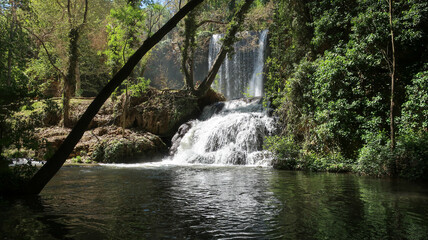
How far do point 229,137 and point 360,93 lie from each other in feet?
22.8

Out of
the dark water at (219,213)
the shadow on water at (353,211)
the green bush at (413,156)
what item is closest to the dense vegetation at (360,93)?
the green bush at (413,156)

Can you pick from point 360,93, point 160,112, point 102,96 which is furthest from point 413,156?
point 160,112

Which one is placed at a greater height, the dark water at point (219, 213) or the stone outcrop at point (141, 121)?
the stone outcrop at point (141, 121)

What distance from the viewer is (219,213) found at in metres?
4.24

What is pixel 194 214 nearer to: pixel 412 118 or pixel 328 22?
pixel 412 118

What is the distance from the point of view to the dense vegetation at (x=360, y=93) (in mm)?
8742

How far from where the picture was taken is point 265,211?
14.3 feet

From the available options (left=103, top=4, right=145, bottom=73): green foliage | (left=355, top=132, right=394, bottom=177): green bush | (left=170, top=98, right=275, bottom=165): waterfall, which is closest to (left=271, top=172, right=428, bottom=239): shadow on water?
(left=355, top=132, right=394, bottom=177): green bush

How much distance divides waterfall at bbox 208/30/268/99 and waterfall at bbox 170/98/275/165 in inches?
292

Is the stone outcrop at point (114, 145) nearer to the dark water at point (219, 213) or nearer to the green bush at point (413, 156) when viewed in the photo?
the dark water at point (219, 213)

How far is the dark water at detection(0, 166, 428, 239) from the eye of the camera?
10.7ft

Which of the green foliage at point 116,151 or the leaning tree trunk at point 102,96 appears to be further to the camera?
the green foliage at point 116,151

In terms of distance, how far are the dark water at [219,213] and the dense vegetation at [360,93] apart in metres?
2.31

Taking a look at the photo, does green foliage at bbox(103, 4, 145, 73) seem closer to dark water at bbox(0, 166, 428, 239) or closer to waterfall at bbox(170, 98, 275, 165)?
waterfall at bbox(170, 98, 275, 165)
